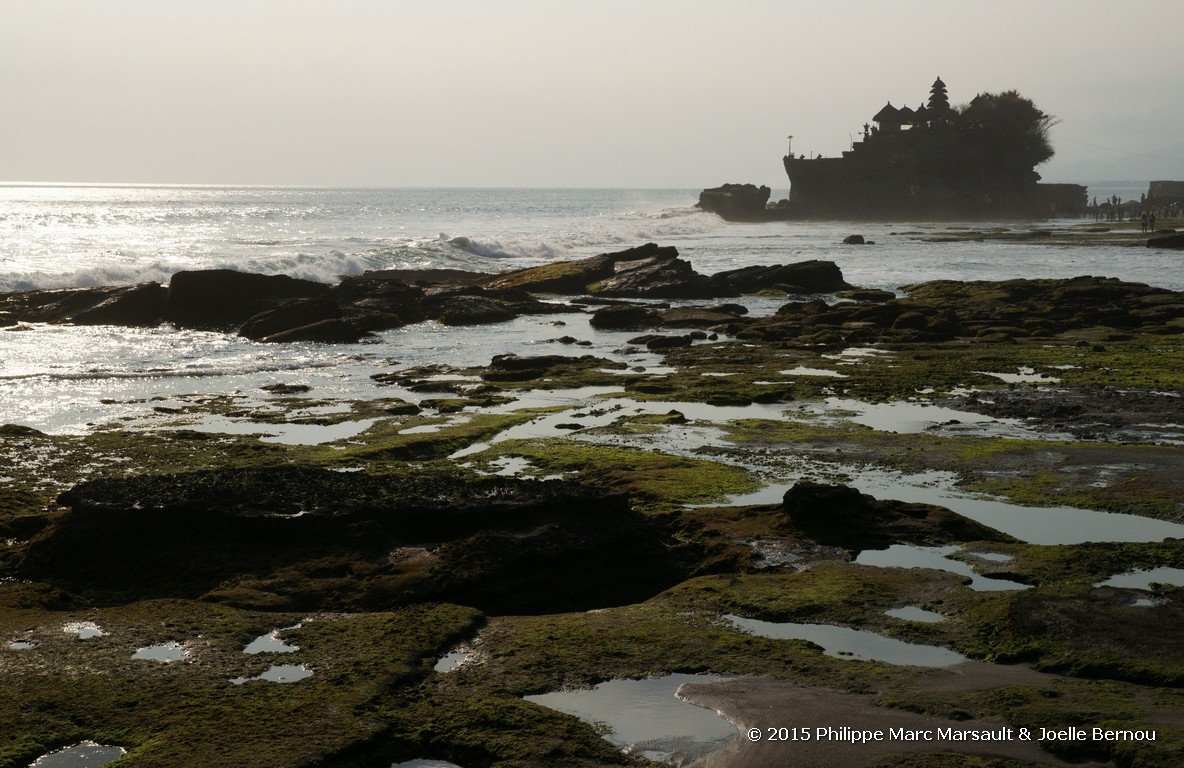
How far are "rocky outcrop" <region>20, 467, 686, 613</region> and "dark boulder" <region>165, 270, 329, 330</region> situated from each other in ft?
81.2

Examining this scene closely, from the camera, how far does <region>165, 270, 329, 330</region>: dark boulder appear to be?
34156mm

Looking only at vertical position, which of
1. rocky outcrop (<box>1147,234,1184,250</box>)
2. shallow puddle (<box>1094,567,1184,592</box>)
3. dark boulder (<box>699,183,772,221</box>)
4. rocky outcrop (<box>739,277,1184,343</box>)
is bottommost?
shallow puddle (<box>1094,567,1184,592</box>)

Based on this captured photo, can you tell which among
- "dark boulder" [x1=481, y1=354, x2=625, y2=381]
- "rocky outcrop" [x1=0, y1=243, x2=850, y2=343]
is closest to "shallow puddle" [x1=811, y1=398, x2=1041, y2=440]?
"dark boulder" [x1=481, y1=354, x2=625, y2=381]

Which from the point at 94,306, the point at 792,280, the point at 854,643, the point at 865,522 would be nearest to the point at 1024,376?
the point at 865,522

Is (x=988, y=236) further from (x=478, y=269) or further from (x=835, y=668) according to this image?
(x=835, y=668)

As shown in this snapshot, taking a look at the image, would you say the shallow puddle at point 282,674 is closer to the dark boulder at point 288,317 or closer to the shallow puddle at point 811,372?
the shallow puddle at point 811,372

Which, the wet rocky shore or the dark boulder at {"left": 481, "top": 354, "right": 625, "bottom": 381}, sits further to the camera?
the dark boulder at {"left": 481, "top": 354, "right": 625, "bottom": 381}

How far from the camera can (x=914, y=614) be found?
27.4 ft

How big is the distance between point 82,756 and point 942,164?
12478cm

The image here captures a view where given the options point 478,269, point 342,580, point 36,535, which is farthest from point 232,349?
point 478,269

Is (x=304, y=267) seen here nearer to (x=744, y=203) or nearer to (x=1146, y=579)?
(x=1146, y=579)

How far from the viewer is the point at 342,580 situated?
9.07 meters

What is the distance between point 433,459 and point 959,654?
8.65 m

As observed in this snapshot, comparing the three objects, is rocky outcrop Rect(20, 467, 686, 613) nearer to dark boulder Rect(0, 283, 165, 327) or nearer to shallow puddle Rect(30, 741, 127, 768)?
shallow puddle Rect(30, 741, 127, 768)
